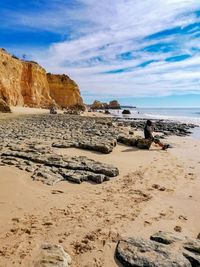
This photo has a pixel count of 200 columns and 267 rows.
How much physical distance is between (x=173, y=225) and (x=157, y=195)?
1.74 metres

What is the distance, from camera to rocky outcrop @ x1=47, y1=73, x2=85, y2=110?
84250mm

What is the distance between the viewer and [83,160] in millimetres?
8945

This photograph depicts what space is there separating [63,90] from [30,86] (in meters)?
23.0

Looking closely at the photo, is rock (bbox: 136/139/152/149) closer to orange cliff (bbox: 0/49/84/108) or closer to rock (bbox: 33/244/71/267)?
rock (bbox: 33/244/71/267)

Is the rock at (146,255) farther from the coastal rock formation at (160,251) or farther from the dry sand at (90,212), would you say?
the dry sand at (90,212)

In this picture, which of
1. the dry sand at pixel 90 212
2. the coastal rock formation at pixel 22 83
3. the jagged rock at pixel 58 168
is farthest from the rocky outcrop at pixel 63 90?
the dry sand at pixel 90 212

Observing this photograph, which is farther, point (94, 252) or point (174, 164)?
point (174, 164)

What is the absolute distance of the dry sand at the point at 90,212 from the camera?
4137mm

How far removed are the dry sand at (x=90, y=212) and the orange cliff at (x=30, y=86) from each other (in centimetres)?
3745

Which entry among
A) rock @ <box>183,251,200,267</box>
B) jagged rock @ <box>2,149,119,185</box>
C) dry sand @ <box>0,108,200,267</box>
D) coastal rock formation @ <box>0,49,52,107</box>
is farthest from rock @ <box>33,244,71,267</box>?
coastal rock formation @ <box>0,49,52,107</box>

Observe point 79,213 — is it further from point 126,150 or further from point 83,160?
point 126,150

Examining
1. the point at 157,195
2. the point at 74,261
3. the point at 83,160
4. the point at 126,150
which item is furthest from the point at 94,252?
the point at 126,150

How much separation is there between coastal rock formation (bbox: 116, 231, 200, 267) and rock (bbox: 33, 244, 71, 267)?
714 millimetres

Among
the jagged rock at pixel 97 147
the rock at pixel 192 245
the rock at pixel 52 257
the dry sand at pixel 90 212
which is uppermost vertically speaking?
the jagged rock at pixel 97 147
